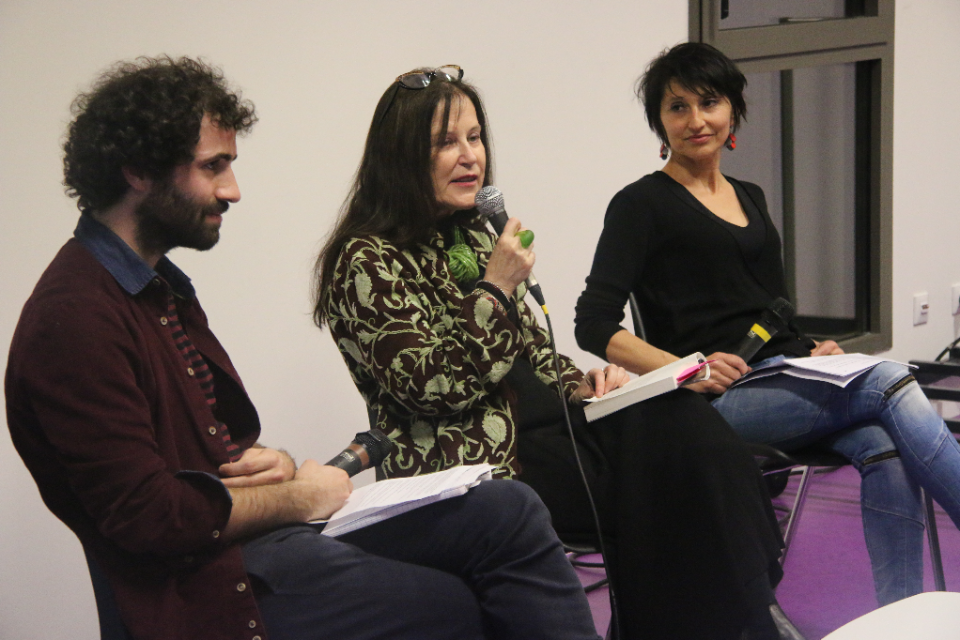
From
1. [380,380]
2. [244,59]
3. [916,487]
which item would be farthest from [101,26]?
[916,487]

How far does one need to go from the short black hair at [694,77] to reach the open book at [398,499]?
49.2 inches

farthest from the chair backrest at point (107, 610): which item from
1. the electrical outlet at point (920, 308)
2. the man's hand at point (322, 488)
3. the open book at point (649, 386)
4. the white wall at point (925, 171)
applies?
the electrical outlet at point (920, 308)

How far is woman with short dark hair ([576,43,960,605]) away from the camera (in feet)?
5.99

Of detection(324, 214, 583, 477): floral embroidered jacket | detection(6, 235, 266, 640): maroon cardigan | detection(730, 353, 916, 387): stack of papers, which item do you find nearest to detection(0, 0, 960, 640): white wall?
detection(324, 214, 583, 477): floral embroidered jacket

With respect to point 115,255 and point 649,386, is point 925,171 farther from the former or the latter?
point 115,255

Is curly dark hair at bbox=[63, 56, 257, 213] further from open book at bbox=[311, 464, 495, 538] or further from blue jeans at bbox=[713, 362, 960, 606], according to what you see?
blue jeans at bbox=[713, 362, 960, 606]

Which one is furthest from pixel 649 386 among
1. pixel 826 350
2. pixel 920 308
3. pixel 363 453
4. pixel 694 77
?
pixel 920 308

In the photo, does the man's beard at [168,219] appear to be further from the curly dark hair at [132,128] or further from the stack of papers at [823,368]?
the stack of papers at [823,368]

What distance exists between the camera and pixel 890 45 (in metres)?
3.60

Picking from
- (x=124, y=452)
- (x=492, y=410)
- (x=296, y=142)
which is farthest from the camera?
(x=296, y=142)

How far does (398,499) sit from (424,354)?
0.33 meters

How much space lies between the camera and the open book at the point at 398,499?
123cm

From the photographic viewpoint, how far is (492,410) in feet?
5.34

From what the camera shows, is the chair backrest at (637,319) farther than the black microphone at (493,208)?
Yes
